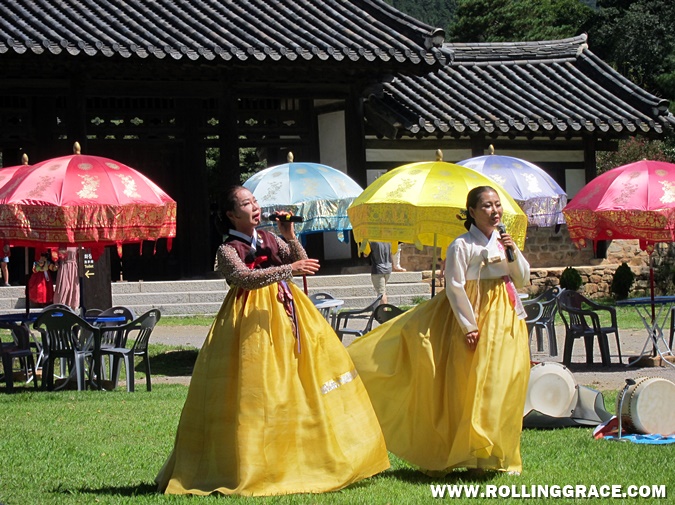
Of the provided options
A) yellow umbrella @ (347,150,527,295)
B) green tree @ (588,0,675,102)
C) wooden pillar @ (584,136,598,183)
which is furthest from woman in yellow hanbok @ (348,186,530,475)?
green tree @ (588,0,675,102)

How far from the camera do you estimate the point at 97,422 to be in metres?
8.30

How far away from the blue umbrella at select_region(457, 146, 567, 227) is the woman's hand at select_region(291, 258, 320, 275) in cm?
785

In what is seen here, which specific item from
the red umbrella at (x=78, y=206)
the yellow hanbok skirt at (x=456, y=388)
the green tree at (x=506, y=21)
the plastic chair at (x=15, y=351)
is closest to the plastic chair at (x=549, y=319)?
the red umbrella at (x=78, y=206)

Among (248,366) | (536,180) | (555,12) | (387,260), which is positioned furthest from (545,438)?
(555,12)

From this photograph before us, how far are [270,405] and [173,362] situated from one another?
7.08m

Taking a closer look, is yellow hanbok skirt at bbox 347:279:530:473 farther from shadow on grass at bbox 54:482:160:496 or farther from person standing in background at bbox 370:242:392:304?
person standing in background at bbox 370:242:392:304

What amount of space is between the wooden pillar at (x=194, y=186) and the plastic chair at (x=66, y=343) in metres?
7.85

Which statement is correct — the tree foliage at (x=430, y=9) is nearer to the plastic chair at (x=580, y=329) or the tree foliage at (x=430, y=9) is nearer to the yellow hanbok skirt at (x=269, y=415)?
the plastic chair at (x=580, y=329)

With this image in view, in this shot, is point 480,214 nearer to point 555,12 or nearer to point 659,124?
point 659,124

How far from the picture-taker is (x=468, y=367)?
601 centimetres

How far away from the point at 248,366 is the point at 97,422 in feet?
10.5

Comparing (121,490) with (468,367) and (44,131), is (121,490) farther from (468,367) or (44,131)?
(44,131)

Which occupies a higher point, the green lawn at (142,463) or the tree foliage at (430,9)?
the tree foliage at (430,9)

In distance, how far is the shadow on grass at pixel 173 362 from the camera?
1180cm
